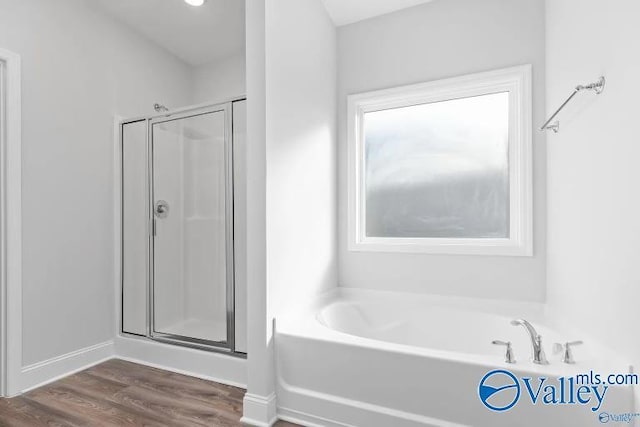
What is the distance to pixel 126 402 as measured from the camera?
1.96 metres

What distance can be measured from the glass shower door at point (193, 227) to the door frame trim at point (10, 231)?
2.50 ft

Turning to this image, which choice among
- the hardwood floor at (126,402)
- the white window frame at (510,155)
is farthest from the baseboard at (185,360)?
the white window frame at (510,155)

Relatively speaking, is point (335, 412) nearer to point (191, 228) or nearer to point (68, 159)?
point (191, 228)

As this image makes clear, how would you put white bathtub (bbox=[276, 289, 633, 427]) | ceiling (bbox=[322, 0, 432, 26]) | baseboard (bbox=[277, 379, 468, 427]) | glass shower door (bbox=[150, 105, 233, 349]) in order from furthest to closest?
ceiling (bbox=[322, 0, 432, 26]) < glass shower door (bbox=[150, 105, 233, 349]) < baseboard (bbox=[277, 379, 468, 427]) < white bathtub (bbox=[276, 289, 633, 427])

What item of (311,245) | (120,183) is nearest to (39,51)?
(120,183)

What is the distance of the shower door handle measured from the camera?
2570 millimetres

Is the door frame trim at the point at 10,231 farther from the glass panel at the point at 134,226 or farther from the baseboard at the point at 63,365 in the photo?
the glass panel at the point at 134,226

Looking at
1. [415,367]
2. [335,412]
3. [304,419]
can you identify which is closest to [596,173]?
[415,367]

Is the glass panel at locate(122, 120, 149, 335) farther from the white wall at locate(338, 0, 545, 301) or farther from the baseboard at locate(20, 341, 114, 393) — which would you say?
the white wall at locate(338, 0, 545, 301)

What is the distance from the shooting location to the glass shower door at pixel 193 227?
2.30 meters

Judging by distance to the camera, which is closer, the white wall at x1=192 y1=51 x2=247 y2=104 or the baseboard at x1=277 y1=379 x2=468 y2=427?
the baseboard at x1=277 y1=379 x2=468 y2=427

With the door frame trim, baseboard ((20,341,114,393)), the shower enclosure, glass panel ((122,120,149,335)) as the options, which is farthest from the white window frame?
the door frame trim

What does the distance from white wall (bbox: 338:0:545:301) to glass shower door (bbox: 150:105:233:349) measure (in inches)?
35.7

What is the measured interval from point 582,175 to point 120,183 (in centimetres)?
300
